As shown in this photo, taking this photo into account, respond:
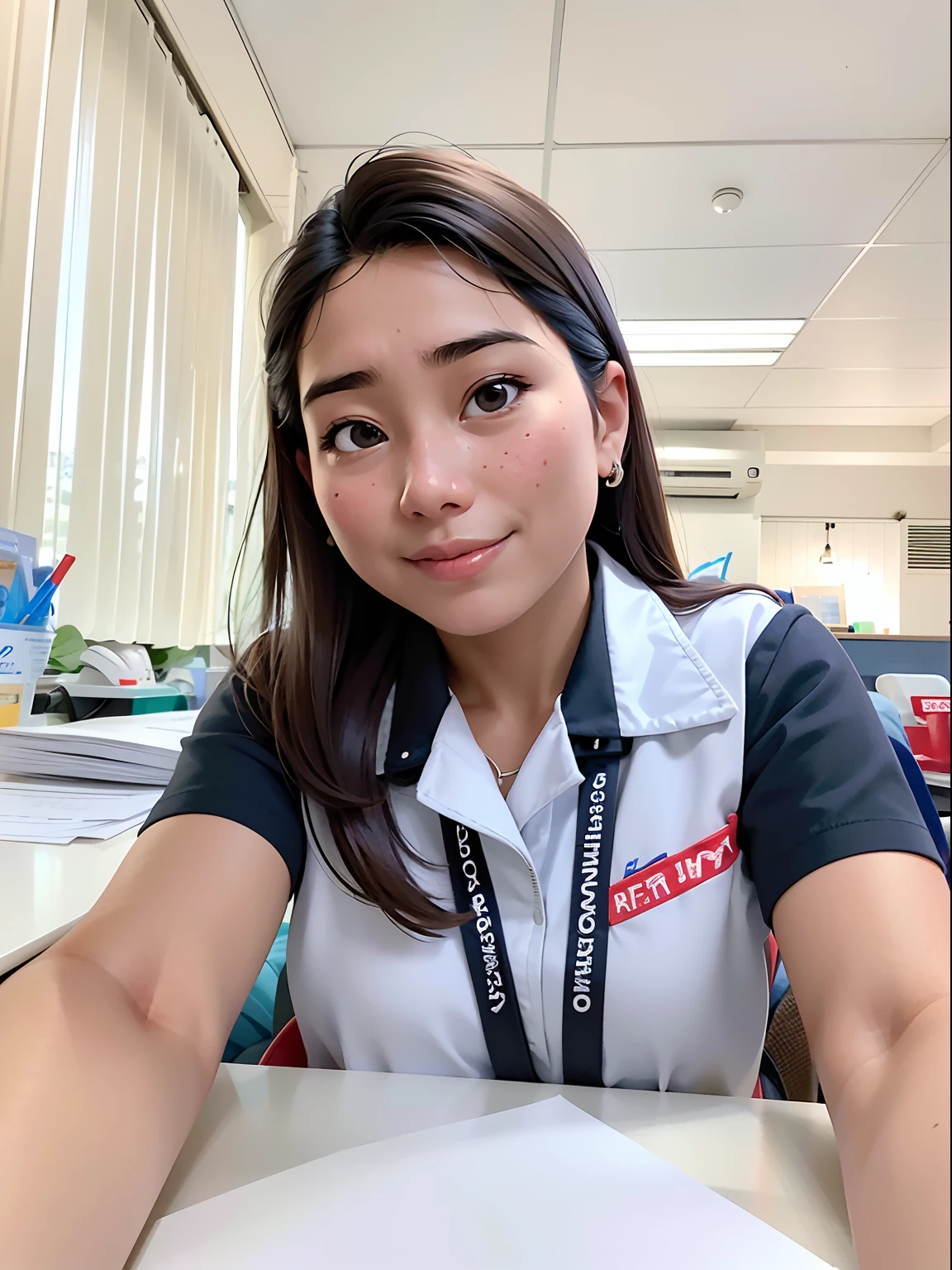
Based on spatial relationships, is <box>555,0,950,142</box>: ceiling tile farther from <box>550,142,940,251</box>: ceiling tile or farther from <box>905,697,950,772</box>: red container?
<box>905,697,950,772</box>: red container

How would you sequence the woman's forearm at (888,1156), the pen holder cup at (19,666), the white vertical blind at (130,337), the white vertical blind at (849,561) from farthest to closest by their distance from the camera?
1. the white vertical blind at (849,561)
2. the white vertical blind at (130,337)
3. the pen holder cup at (19,666)
4. the woman's forearm at (888,1156)

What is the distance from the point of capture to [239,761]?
0.68 m

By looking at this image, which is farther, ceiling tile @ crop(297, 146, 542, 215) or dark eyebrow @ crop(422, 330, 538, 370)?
ceiling tile @ crop(297, 146, 542, 215)

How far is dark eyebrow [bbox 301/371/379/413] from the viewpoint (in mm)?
617

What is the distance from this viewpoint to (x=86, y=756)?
3.14 ft

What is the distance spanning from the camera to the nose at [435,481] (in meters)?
0.59

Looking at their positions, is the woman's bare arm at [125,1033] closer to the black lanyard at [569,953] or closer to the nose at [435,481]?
the black lanyard at [569,953]

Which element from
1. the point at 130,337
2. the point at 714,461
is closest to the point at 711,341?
the point at 714,461

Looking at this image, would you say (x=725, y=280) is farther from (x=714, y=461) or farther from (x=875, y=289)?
(x=714, y=461)

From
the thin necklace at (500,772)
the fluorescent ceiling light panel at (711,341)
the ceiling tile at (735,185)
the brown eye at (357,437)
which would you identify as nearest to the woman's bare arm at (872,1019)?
the thin necklace at (500,772)

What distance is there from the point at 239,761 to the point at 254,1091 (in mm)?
247

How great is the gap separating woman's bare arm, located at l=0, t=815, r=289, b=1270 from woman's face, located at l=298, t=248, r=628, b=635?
0.85ft

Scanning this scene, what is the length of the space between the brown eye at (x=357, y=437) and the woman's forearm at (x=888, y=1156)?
0.52 meters

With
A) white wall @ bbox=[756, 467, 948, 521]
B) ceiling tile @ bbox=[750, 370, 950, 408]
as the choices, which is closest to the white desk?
Answer: ceiling tile @ bbox=[750, 370, 950, 408]
